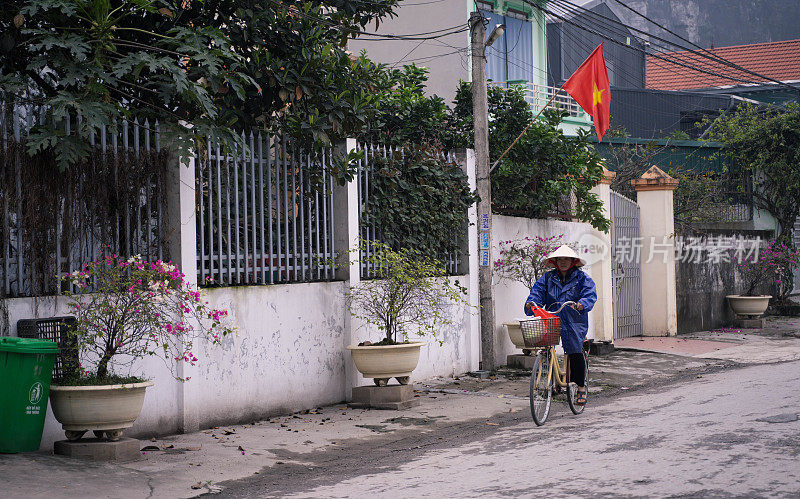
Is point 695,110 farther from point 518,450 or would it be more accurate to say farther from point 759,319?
point 518,450

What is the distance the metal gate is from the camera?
18.4m

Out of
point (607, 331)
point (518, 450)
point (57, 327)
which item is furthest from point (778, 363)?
point (57, 327)

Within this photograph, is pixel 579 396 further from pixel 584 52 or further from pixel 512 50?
pixel 584 52

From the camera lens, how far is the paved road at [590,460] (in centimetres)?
641

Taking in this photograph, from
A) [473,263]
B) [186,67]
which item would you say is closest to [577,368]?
[473,263]

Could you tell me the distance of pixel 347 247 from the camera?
11.6m

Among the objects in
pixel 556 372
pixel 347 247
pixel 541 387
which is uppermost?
pixel 347 247

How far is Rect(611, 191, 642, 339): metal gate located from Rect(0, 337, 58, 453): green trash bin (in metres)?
12.9

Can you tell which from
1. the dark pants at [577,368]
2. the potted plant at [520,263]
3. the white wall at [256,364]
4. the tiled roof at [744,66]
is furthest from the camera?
the tiled roof at [744,66]

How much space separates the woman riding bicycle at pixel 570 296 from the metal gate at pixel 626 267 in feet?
27.6

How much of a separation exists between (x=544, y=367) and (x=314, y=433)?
2.51 metres

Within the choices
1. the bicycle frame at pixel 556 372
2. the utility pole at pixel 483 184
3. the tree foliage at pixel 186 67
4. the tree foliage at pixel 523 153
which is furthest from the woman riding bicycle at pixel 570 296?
the tree foliage at pixel 523 153

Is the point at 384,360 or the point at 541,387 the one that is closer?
the point at 541,387

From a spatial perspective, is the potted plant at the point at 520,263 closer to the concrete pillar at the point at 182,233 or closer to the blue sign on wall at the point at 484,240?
the blue sign on wall at the point at 484,240
